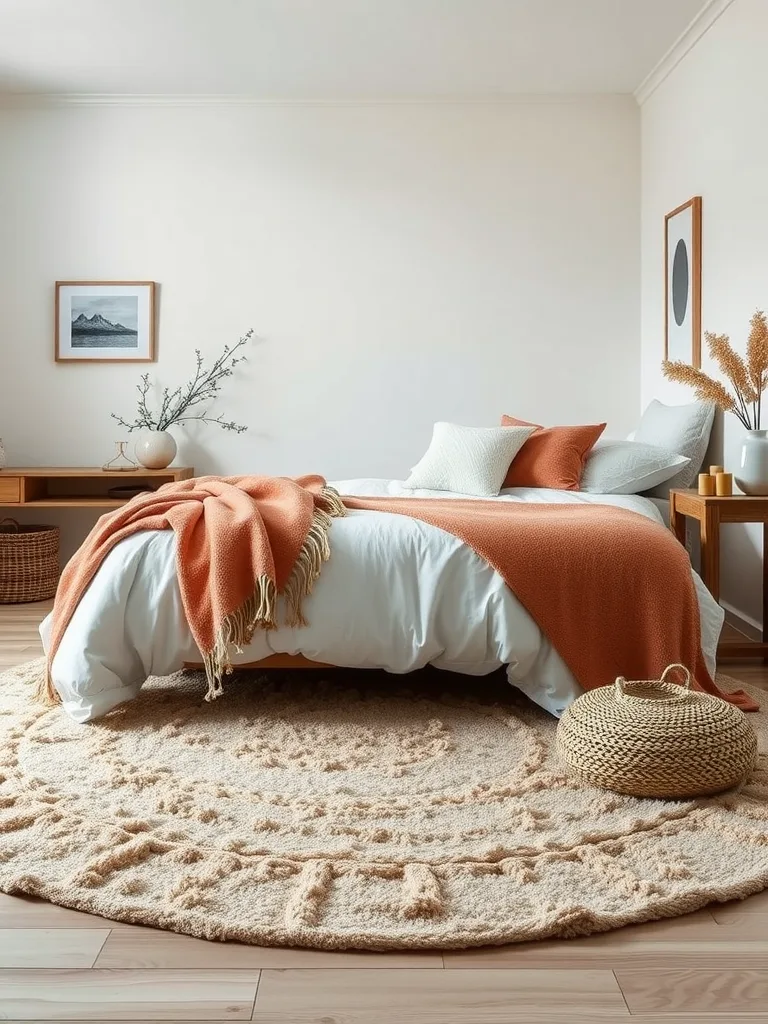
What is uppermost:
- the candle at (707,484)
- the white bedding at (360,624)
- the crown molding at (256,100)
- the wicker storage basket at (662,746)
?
the crown molding at (256,100)

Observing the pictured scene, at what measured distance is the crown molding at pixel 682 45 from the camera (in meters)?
4.48

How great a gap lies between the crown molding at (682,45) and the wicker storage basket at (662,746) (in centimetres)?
330

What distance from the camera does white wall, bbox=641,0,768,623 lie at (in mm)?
4062

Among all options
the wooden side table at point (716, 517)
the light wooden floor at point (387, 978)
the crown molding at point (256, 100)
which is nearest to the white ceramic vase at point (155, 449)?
the crown molding at point (256, 100)

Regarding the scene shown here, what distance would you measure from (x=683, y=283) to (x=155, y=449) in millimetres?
2921

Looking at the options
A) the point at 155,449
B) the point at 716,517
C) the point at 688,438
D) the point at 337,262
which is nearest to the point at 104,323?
the point at 155,449

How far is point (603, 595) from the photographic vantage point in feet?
9.95

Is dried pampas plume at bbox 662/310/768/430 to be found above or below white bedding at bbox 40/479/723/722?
above

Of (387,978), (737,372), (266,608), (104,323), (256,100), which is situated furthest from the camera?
(104,323)

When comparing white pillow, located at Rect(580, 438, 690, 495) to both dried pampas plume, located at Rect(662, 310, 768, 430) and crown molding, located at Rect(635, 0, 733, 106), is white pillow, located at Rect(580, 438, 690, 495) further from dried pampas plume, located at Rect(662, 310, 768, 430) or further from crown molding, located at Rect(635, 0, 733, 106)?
crown molding, located at Rect(635, 0, 733, 106)

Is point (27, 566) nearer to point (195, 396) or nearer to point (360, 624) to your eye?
point (195, 396)

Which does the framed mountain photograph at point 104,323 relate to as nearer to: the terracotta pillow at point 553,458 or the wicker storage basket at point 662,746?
the terracotta pillow at point 553,458

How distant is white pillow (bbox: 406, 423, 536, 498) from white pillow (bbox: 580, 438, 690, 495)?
0.37m

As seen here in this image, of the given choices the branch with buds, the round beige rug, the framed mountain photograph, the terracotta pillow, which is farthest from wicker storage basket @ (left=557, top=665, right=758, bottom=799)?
the framed mountain photograph
